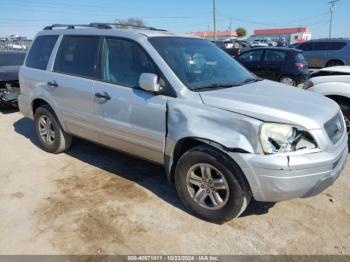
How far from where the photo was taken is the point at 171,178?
3.74m

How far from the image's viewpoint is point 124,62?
3.98m

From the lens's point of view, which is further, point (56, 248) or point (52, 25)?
point (52, 25)

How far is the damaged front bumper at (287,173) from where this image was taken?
2.88m

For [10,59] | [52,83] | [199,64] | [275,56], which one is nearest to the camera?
[199,64]

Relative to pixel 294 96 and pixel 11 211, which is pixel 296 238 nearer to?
pixel 294 96

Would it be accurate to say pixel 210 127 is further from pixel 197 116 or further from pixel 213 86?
pixel 213 86

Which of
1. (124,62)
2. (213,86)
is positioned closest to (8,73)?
(124,62)

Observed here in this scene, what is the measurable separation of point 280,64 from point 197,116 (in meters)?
9.14

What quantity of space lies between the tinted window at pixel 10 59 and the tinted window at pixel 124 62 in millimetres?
6310

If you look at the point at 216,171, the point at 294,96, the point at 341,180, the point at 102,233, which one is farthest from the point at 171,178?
the point at 341,180

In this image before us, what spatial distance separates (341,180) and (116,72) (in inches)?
126

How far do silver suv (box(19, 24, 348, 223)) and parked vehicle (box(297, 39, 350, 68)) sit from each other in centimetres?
1350

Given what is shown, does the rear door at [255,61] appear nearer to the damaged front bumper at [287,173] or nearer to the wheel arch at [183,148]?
the wheel arch at [183,148]

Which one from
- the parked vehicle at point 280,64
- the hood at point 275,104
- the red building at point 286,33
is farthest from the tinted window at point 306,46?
the red building at point 286,33
